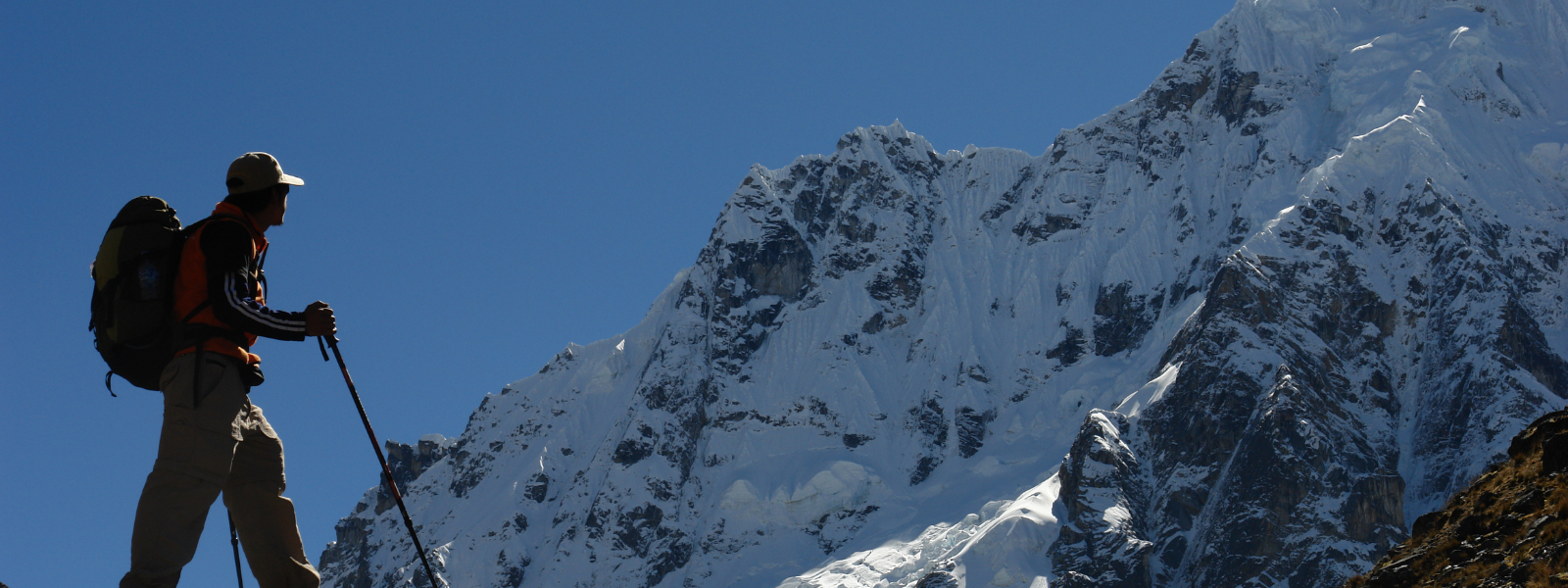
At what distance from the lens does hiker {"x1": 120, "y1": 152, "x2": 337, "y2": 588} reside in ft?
30.6

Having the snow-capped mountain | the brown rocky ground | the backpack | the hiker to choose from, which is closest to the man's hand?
the hiker

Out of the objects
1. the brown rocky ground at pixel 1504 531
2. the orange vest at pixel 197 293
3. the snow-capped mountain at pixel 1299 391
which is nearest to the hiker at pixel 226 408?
the orange vest at pixel 197 293

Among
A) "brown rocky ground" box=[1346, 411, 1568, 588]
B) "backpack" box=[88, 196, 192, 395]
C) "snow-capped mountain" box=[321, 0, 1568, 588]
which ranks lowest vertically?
"brown rocky ground" box=[1346, 411, 1568, 588]

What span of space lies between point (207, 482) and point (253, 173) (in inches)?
86.8

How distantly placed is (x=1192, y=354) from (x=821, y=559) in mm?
52745

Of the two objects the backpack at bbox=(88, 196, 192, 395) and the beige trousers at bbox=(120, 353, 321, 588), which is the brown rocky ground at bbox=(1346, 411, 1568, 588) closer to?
the beige trousers at bbox=(120, 353, 321, 588)

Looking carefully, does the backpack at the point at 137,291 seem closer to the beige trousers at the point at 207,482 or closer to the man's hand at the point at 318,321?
the beige trousers at the point at 207,482

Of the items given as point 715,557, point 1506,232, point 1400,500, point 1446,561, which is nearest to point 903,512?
point 715,557

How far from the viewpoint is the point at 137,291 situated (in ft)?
31.3

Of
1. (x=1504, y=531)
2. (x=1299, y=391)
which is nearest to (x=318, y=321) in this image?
(x=1504, y=531)

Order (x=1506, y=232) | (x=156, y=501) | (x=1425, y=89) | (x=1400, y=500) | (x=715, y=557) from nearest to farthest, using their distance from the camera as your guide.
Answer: (x=156, y=501) → (x=1400, y=500) → (x=1506, y=232) → (x=1425, y=89) → (x=715, y=557)

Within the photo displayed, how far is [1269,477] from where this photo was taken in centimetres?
15262

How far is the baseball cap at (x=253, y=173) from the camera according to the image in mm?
10195

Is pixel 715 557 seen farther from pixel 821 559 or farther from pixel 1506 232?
pixel 1506 232
